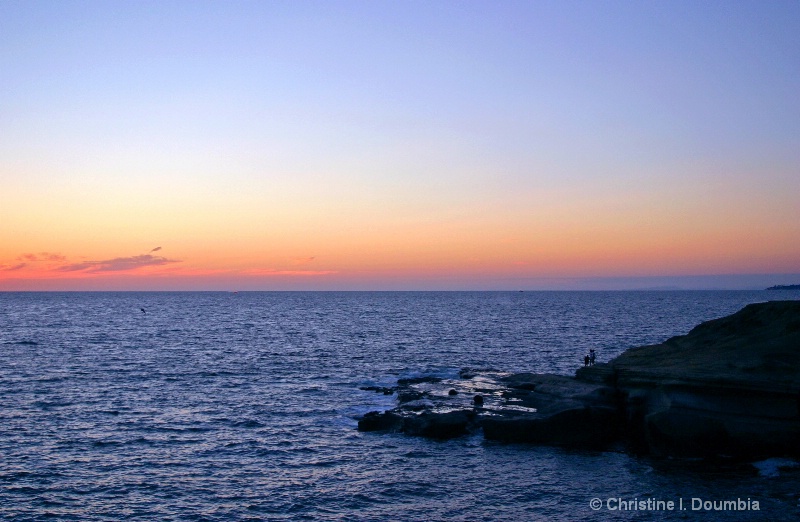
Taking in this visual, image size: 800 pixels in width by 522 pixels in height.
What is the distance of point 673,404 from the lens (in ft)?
110

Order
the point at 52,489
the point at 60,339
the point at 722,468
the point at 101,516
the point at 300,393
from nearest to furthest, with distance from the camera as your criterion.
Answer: the point at 101,516 < the point at 52,489 < the point at 722,468 < the point at 300,393 < the point at 60,339

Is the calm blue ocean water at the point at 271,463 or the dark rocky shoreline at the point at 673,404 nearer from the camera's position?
the calm blue ocean water at the point at 271,463

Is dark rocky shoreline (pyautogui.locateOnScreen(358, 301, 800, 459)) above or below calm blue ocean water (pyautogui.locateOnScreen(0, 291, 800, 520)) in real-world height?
above

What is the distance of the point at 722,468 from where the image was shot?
30.8 metres

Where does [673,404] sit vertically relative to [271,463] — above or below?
above

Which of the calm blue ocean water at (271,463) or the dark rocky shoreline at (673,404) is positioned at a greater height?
the dark rocky shoreline at (673,404)

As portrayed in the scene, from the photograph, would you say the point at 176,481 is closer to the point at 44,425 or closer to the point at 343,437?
the point at 343,437

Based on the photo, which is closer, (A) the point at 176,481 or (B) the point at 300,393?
(A) the point at 176,481

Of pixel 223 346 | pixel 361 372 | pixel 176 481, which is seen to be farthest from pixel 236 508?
pixel 223 346

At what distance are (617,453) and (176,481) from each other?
75.7ft

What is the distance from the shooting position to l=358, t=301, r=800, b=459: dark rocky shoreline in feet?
105

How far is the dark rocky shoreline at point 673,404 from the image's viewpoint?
3212 centimetres

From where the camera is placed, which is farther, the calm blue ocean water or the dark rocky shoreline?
the dark rocky shoreline

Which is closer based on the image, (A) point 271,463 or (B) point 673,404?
(A) point 271,463
